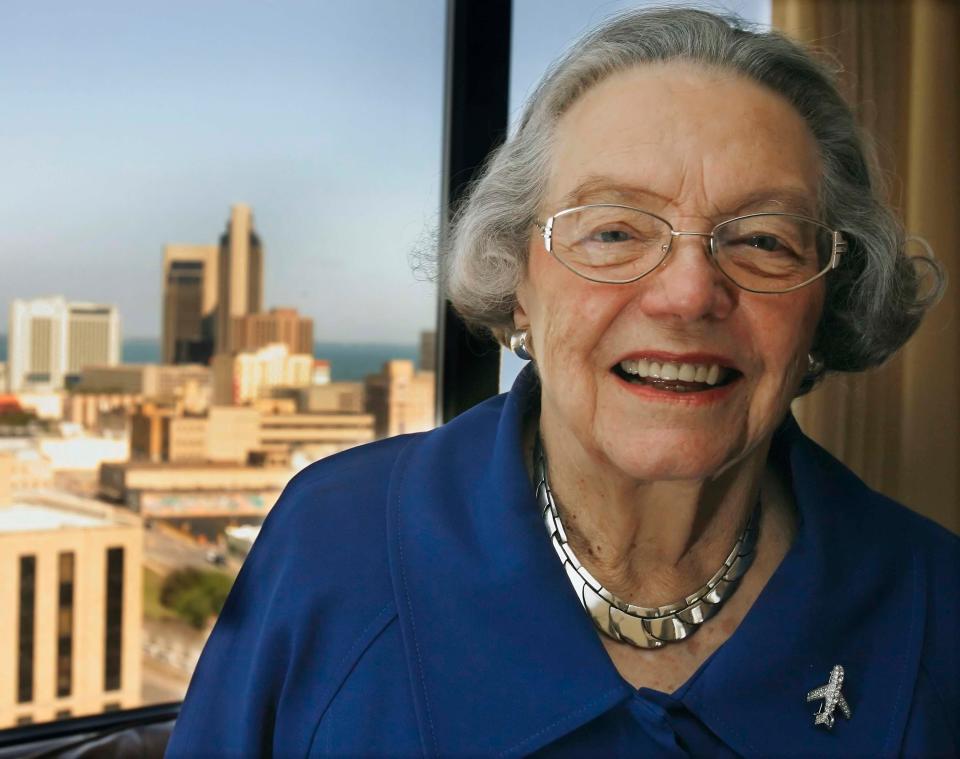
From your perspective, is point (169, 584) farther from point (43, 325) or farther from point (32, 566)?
point (43, 325)

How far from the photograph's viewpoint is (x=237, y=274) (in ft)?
6.87

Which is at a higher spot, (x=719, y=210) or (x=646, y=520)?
(x=719, y=210)

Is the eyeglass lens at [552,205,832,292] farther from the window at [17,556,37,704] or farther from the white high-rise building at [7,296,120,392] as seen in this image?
the window at [17,556,37,704]

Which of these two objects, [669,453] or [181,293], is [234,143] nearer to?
[181,293]

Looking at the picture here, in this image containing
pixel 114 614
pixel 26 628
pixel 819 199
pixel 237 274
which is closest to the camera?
pixel 819 199

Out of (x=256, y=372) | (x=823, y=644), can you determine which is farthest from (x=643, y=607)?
(x=256, y=372)

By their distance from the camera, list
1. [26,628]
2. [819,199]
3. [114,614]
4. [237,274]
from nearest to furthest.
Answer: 1. [819,199]
2. [26,628]
3. [114,614]
4. [237,274]

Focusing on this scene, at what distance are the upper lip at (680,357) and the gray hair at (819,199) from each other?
0.23m

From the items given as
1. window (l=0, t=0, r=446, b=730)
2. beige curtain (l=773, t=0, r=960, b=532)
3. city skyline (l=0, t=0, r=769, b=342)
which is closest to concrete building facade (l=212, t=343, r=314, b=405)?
window (l=0, t=0, r=446, b=730)

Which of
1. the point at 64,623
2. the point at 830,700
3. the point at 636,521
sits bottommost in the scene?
the point at 64,623

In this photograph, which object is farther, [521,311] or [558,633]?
[521,311]

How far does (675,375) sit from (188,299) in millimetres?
1333

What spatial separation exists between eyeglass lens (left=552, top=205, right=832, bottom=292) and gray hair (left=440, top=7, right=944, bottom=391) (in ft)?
0.28

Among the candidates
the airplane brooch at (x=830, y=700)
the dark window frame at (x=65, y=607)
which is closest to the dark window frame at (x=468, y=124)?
the dark window frame at (x=65, y=607)
